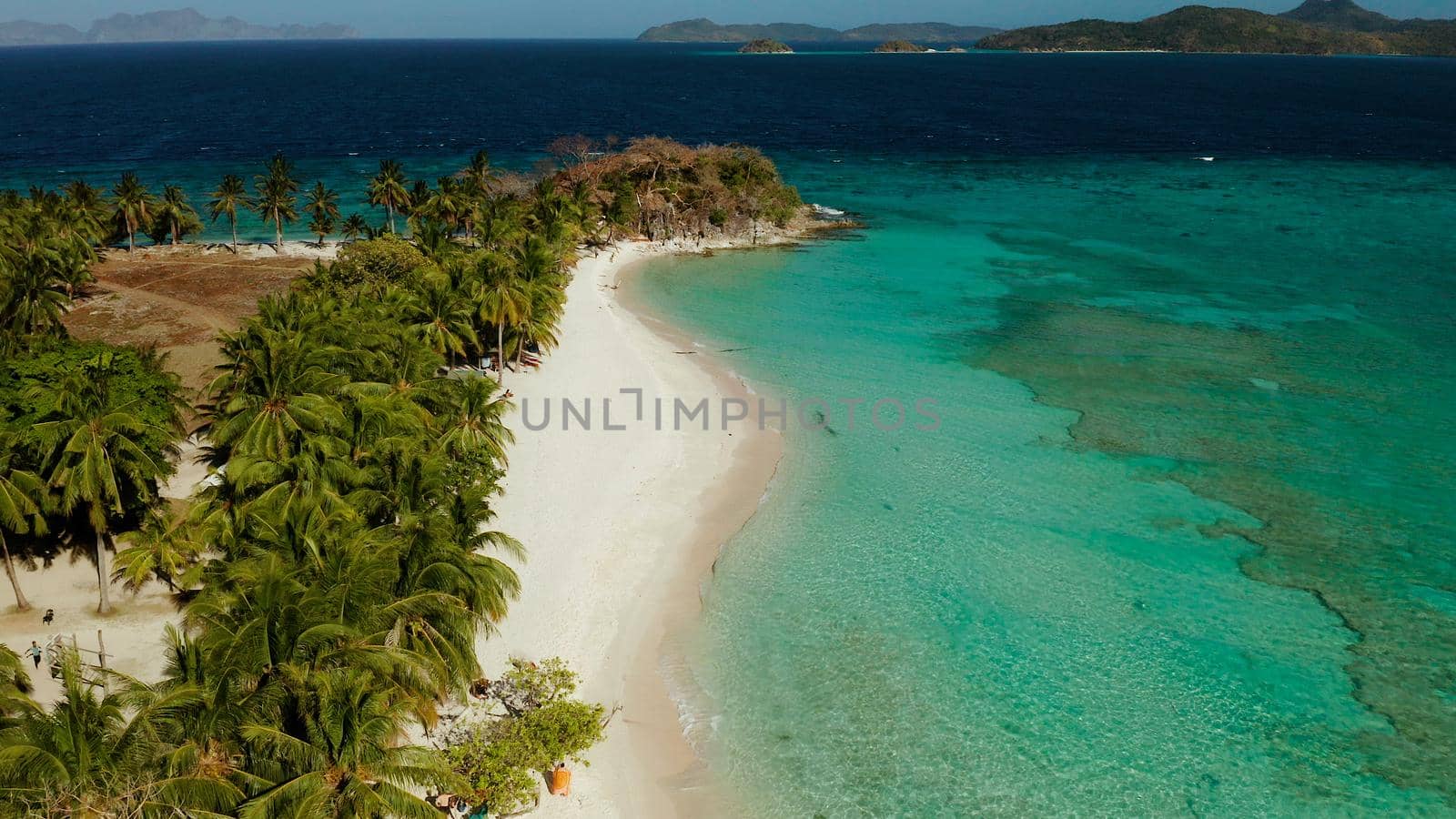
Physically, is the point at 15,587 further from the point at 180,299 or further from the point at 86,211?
the point at 86,211

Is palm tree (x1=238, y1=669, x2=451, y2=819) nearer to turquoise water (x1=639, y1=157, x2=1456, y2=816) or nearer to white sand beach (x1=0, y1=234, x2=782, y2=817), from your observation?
white sand beach (x1=0, y1=234, x2=782, y2=817)

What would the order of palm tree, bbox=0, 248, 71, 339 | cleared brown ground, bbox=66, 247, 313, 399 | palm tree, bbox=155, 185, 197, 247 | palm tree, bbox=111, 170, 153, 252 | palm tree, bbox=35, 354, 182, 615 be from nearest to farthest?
1. palm tree, bbox=35, 354, 182, 615
2. palm tree, bbox=0, 248, 71, 339
3. cleared brown ground, bbox=66, 247, 313, 399
4. palm tree, bbox=111, 170, 153, 252
5. palm tree, bbox=155, 185, 197, 247

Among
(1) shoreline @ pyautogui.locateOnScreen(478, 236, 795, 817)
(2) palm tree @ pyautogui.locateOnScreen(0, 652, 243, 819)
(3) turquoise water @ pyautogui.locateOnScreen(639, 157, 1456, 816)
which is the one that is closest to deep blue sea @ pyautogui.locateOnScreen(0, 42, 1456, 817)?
(3) turquoise water @ pyautogui.locateOnScreen(639, 157, 1456, 816)

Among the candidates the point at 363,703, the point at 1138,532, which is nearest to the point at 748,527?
the point at 1138,532

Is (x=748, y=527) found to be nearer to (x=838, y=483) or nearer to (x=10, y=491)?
(x=838, y=483)

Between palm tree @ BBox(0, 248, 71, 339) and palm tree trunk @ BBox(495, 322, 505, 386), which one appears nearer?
palm tree @ BBox(0, 248, 71, 339)

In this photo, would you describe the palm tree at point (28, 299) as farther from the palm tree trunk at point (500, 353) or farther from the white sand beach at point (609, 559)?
the palm tree trunk at point (500, 353)

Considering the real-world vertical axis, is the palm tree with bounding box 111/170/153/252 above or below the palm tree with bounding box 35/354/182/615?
above
